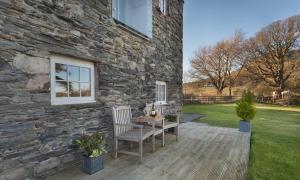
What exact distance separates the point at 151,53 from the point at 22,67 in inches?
130

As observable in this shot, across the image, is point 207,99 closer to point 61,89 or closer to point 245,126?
point 245,126

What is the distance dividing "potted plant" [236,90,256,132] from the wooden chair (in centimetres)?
340

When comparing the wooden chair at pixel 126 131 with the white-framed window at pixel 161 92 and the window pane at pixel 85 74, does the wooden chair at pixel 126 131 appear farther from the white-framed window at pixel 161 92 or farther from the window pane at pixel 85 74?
the white-framed window at pixel 161 92

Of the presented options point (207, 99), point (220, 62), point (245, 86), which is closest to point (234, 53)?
point (220, 62)

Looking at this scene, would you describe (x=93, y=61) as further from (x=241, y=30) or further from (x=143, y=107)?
(x=241, y=30)

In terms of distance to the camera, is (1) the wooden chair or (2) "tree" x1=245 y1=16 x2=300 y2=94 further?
(2) "tree" x1=245 y1=16 x2=300 y2=94

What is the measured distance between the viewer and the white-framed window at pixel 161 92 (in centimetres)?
586

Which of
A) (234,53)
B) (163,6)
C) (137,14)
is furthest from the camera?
(234,53)

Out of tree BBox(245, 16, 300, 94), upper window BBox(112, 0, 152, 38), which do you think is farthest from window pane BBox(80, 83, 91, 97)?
tree BBox(245, 16, 300, 94)

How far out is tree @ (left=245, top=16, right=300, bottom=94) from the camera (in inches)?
656

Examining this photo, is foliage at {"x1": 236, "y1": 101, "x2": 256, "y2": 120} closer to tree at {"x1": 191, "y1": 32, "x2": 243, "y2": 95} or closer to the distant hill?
the distant hill

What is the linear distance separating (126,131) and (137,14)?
10.4ft

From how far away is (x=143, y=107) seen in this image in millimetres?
4730

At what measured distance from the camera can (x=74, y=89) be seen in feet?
10.2
